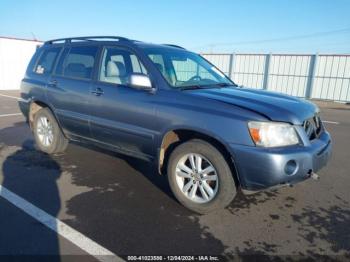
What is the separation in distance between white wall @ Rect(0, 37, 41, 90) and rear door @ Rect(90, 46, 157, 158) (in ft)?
60.5

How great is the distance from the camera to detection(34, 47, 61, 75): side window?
211 inches

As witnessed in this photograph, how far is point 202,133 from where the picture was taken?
3.45 meters

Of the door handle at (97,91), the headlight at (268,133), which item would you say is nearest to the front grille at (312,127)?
the headlight at (268,133)

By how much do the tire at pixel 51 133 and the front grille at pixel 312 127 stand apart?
3.78 m

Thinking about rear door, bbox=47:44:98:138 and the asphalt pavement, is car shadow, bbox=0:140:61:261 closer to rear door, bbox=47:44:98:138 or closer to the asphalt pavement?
the asphalt pavement

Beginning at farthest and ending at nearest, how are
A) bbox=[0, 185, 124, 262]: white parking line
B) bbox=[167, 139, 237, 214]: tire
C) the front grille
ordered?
the front grille
bbox=[167, 139, 237, 214]: tire
bbox=[0, 185, 124, 262]: white parking line

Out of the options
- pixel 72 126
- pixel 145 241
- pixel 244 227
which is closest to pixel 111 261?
pixel 145 241

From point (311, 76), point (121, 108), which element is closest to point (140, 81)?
point (121, 108)

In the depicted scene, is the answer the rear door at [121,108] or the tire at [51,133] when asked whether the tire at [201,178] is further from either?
the tire at [51,133]

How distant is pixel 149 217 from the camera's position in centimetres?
347

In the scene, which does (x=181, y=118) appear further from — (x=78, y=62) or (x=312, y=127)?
(x=78, y=62)

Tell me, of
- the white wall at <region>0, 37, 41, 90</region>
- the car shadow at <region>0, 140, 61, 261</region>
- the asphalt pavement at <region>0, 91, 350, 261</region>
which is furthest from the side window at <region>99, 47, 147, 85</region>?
the white wall at <region>0, 37, 41, 90</region>

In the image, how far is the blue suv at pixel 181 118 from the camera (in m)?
3.22

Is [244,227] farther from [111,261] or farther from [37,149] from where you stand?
[37,149]
